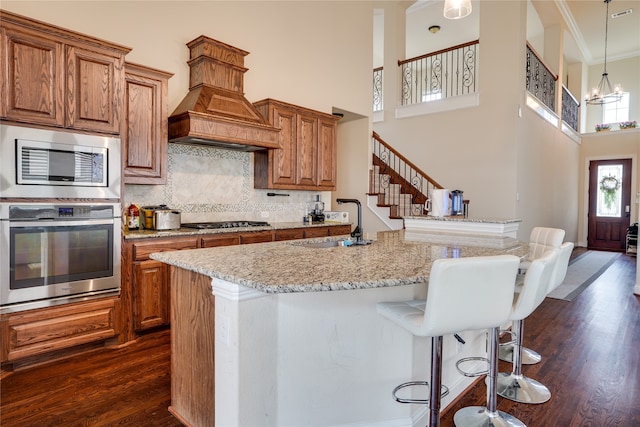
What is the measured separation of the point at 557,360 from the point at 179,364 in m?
2.70

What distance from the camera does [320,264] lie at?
5.42ft

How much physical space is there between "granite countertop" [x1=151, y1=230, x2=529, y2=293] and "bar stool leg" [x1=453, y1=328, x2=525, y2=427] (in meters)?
0.51

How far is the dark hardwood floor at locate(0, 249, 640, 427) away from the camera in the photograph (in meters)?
2.04

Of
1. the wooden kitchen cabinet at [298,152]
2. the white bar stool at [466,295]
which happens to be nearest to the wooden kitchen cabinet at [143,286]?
the wooden kitchen cabinet at [298,152]

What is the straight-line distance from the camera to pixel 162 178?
3535 mm

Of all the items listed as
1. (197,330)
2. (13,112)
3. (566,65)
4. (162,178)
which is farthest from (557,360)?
(566,65)

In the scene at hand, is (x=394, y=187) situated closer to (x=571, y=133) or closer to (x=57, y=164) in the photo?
(x=57, y=164)

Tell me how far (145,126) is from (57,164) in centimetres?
91

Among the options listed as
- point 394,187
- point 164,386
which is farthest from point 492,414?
point 394,187

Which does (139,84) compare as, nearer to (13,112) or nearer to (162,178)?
(162,178)

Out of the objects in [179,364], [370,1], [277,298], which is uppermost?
[370,1]

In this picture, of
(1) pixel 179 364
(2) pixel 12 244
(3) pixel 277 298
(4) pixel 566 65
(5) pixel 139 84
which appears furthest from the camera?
(4) pixel 566 65

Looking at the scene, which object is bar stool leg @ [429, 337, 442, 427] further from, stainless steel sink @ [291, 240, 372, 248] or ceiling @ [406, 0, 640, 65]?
ceiling @ [406, 0, 640, 65]

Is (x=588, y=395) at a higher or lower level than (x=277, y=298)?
lower
